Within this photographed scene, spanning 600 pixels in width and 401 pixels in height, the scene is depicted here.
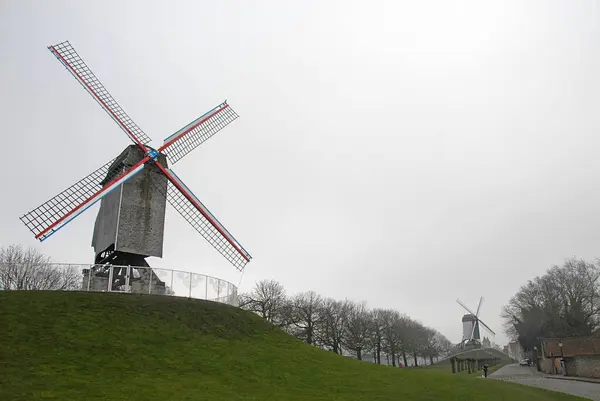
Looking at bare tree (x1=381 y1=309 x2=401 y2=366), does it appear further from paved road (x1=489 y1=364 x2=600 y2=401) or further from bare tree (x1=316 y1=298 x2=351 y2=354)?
paved road (x1=489 y1=364 x2=600 y2=401)

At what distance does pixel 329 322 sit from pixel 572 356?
33681 mm

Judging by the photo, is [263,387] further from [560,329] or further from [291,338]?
[560,329]

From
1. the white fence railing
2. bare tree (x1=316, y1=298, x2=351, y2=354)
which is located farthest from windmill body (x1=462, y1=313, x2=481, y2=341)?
the white fence railing

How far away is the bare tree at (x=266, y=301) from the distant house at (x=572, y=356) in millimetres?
38179

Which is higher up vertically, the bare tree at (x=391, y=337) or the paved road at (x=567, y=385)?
the bare tree at (x=391, y=337)

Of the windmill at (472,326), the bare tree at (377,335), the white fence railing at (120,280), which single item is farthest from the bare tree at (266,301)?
the windmill at (472,326)

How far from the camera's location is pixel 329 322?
7231cm

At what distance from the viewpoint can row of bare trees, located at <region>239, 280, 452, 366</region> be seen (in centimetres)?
6725

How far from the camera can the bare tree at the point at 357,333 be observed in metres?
73.6

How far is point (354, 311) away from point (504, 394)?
186 ft

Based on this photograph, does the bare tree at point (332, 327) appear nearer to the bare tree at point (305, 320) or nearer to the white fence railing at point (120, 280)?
the bare tree at point (305, 320)

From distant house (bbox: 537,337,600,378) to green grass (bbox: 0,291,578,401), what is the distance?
91.1ft

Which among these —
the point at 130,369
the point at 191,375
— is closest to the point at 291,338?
the point at 191,375

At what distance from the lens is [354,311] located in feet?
271
